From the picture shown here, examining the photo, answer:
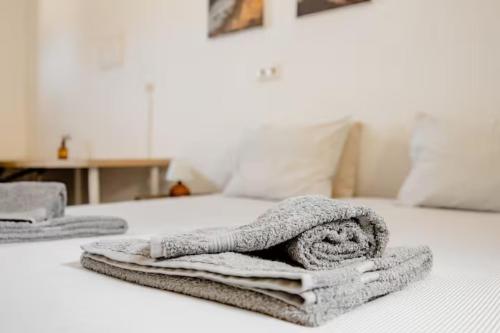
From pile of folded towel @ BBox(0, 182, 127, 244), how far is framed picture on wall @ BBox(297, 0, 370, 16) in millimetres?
1629

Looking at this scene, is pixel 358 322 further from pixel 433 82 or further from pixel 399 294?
pixel 433 82

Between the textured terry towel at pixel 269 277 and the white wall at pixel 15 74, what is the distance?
3683mm

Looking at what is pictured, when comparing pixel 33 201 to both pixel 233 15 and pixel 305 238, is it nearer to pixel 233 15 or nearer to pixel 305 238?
pixel 305 238

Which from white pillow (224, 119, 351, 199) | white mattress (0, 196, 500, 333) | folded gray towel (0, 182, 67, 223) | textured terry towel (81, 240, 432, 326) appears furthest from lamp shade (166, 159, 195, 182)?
textured terry towel (81, 240, 432, 326)

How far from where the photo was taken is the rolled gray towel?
59 cm

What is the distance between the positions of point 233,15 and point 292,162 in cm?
Result: 111

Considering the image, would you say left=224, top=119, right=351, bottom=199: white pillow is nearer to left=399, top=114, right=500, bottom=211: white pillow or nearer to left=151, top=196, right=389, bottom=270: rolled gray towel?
left=399, top=114, right=500, bottom=211: white pillow

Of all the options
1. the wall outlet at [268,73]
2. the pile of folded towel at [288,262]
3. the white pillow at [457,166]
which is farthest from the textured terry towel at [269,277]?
the wall outlet at [268,73]

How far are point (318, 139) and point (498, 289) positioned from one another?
143 centimetres

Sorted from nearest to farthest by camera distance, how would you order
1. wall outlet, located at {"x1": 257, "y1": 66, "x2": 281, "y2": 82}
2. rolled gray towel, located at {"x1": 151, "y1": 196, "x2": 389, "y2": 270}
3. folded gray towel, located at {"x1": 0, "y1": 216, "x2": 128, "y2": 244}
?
rolled gray towel, located at {"x1": 151, "y1": 196, "x2": 389, "y2": 270} → folded gray towel, located at {"x1": 0, "y1": 216, "x2": 128, "y2": 244} → wall outlet, located at {"x1": 257, "y1": 66, "x2": 281, "y2": 82}

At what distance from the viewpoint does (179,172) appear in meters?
2.57

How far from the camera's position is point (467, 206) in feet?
5.26

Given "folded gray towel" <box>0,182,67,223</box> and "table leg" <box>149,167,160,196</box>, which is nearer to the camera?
"folded gray towel" <box>0,182,67,223</box>

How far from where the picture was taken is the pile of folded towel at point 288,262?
0.49 m
